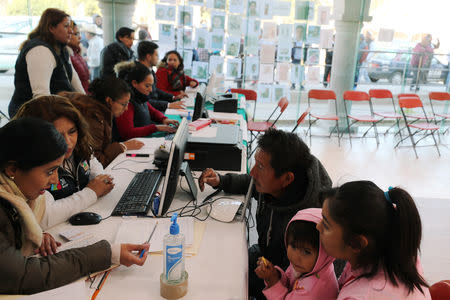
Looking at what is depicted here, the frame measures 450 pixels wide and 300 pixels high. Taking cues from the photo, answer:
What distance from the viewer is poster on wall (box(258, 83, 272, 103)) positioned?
623 centimetres

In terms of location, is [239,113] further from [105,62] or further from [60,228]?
[60,228]

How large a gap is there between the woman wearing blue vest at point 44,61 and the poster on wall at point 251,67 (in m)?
3.69

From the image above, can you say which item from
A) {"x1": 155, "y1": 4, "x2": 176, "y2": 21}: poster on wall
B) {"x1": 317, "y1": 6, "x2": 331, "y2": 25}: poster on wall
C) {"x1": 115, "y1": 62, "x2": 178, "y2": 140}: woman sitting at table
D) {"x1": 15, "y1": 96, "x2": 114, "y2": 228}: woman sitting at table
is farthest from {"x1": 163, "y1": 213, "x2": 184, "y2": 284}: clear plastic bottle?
{"x1": 317, "y1": 6, "x2": 331, "y2": 25}: poster on wall

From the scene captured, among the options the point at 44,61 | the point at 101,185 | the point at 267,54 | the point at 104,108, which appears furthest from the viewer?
the point at 267,54

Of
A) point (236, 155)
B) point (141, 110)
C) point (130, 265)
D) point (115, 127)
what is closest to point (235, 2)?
point (141, 110)

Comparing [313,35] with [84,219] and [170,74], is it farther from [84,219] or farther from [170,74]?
[84,219]

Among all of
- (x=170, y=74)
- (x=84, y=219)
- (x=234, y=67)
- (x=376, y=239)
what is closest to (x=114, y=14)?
(x=170, y=74)

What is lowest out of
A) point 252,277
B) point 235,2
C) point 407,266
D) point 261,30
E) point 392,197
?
point 252,277

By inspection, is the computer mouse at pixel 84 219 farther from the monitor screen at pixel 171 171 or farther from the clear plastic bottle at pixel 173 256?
the clear plastic bottle at pixel 173 256

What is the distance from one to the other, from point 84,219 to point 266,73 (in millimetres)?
5049

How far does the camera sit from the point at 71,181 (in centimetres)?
179

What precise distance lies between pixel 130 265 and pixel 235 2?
5281mm

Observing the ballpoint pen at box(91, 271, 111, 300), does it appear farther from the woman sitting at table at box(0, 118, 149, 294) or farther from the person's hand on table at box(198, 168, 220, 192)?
the person's hand on table at box(198, 168, 220, 192)

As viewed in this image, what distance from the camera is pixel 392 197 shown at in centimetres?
101
